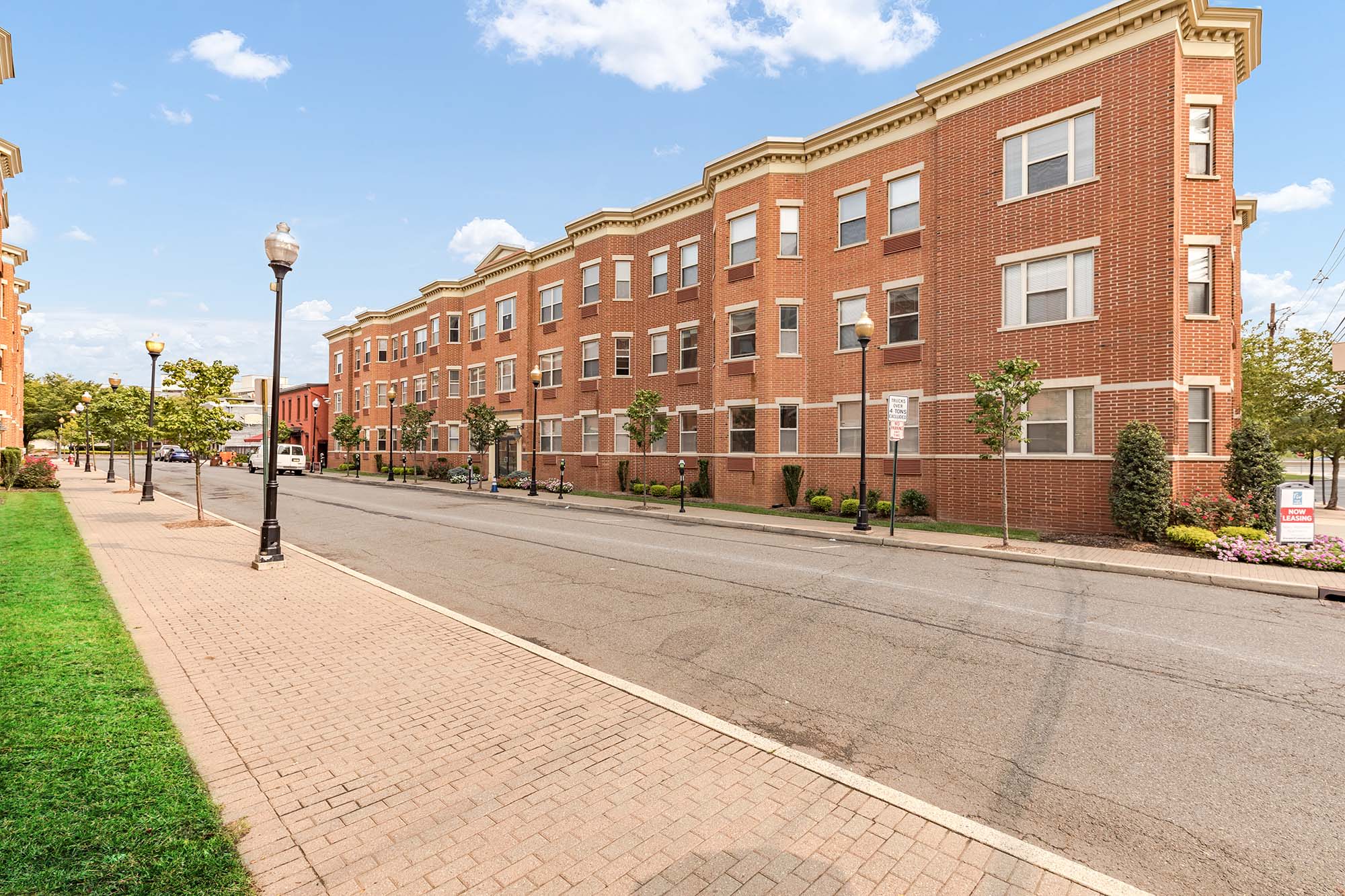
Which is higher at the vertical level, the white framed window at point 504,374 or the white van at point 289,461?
the white framed window at point 504,374

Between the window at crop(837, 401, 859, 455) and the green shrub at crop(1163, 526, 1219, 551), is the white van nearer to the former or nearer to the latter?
the window at crop(837, 401, 859, 455)

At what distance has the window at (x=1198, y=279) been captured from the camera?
49.2ft

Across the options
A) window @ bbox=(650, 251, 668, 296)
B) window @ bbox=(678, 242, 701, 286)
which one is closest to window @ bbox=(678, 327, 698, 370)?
window @ bbox=(678, 242, 701, 286)

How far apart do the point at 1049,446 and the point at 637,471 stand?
16.8 meters

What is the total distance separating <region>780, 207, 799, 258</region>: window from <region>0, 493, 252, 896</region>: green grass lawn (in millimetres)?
20683

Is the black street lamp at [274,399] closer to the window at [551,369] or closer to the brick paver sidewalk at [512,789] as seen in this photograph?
the brick paver sidewalk at [512,789]

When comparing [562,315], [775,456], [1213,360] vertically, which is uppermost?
[562,315]

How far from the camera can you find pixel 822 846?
3238mm

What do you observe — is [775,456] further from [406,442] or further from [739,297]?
[406,442]

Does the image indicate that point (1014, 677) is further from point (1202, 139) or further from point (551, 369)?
point (551, 369)

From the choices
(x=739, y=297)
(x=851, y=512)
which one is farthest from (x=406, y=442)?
(x=851, y=512)

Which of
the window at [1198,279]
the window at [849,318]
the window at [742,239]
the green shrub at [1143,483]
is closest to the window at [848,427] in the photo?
the window at [849,318]

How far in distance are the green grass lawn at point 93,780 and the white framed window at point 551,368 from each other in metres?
27.1

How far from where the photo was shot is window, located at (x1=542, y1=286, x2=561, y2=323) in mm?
33153
